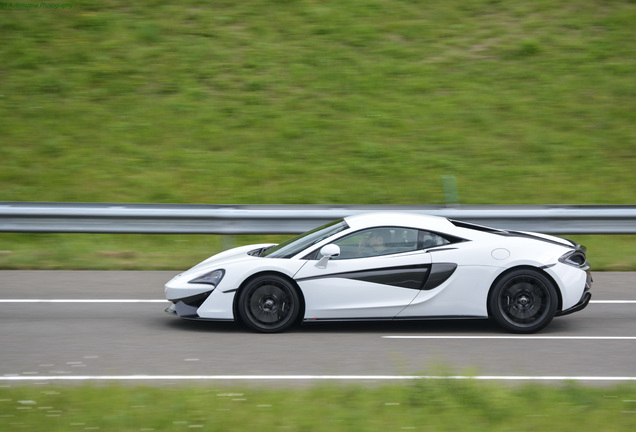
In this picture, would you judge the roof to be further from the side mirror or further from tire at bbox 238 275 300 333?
tire at bbox 238 275 300 333

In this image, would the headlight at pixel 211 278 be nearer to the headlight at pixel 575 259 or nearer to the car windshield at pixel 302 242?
the car windshield at pixel 302 242

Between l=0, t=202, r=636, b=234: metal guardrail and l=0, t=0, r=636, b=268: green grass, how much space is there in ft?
2.13

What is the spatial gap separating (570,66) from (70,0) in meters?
10.5

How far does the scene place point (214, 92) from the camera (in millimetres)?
14711

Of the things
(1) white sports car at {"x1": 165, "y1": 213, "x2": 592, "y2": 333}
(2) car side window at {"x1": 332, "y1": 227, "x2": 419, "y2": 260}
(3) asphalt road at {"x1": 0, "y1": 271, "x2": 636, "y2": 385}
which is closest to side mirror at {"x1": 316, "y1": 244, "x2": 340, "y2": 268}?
(1) white sports car at {"x1": 165, "y1": 213, "x2": 592, "y2": 333}

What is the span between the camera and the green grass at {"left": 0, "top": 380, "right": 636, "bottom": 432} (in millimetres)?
4566

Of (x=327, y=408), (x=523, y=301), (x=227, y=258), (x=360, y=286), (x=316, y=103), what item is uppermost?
(x=316, y=103)

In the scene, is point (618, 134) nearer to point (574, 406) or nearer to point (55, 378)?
point (574, 406)

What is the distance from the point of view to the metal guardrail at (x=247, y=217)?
10.6m

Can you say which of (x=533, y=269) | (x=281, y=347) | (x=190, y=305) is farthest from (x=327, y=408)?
(x=533, y=269)

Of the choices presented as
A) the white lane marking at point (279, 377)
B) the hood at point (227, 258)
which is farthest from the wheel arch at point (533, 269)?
the hood at point (227, 258)

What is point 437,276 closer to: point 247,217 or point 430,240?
point 430,240

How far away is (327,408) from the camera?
486 cm

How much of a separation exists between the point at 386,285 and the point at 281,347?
3.92 feet
